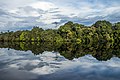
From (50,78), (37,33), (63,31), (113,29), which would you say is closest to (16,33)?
(37,33)

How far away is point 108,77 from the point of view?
31.8 metres

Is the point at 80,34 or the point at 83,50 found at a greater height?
the point at 80,34

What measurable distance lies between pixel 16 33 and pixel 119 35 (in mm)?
73330

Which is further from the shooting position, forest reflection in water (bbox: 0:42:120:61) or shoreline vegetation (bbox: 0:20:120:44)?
shoreline vegetation (bbox: 0:20:120:44)

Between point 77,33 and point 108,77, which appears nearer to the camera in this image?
point 108,77

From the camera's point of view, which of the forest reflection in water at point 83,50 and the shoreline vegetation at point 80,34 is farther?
the shoreline vegetation at point 80,34

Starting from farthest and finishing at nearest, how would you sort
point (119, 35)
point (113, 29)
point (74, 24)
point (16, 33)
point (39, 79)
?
point (16, 33), point (74, 24), point (113, 29), point (119, 35), point (39, 79)

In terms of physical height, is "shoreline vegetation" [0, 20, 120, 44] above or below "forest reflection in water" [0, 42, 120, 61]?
above

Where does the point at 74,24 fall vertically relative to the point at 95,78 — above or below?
above

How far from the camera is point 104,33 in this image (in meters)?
152

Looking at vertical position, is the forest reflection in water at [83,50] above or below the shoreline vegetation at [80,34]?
below

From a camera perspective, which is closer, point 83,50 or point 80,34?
point 83,50

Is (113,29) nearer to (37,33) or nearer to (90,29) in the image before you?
(90,29)

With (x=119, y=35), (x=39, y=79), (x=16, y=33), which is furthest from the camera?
(x=16, y=33)
